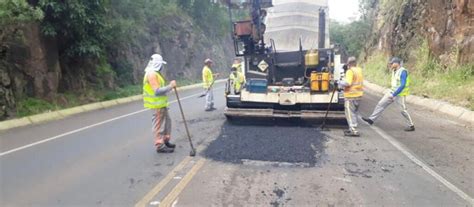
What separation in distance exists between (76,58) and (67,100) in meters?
2.34

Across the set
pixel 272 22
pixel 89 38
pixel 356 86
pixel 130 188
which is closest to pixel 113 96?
pixel 89 38

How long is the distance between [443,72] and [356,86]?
842 cm

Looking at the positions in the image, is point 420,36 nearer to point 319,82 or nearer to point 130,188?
point 319,82

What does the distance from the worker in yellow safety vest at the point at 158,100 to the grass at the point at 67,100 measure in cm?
629

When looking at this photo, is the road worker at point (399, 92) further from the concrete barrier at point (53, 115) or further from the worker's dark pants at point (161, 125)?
the concrete barrier at point (53, 115)

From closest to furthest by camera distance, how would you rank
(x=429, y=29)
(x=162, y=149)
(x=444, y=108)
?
1. (x=162, y=149)
2. (x=444, y=108)
3. (x=429, y=29)

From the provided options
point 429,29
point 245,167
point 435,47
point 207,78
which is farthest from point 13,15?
point 429,29

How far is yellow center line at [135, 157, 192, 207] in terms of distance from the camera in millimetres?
4546

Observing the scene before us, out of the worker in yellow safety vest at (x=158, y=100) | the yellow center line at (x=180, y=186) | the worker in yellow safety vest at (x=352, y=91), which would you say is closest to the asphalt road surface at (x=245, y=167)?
the yellow center line at (x=180, y=186)

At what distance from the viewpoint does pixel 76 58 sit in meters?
16.4

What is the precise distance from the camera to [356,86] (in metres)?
8.69

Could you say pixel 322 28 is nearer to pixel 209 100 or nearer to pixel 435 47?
pixel 209 100

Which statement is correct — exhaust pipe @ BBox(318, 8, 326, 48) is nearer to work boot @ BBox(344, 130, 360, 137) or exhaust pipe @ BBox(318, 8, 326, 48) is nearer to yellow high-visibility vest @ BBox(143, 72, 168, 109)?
work boot @ BBox(344, 130, 360, 137)

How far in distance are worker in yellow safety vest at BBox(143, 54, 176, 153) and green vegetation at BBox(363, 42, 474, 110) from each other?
317 inches
